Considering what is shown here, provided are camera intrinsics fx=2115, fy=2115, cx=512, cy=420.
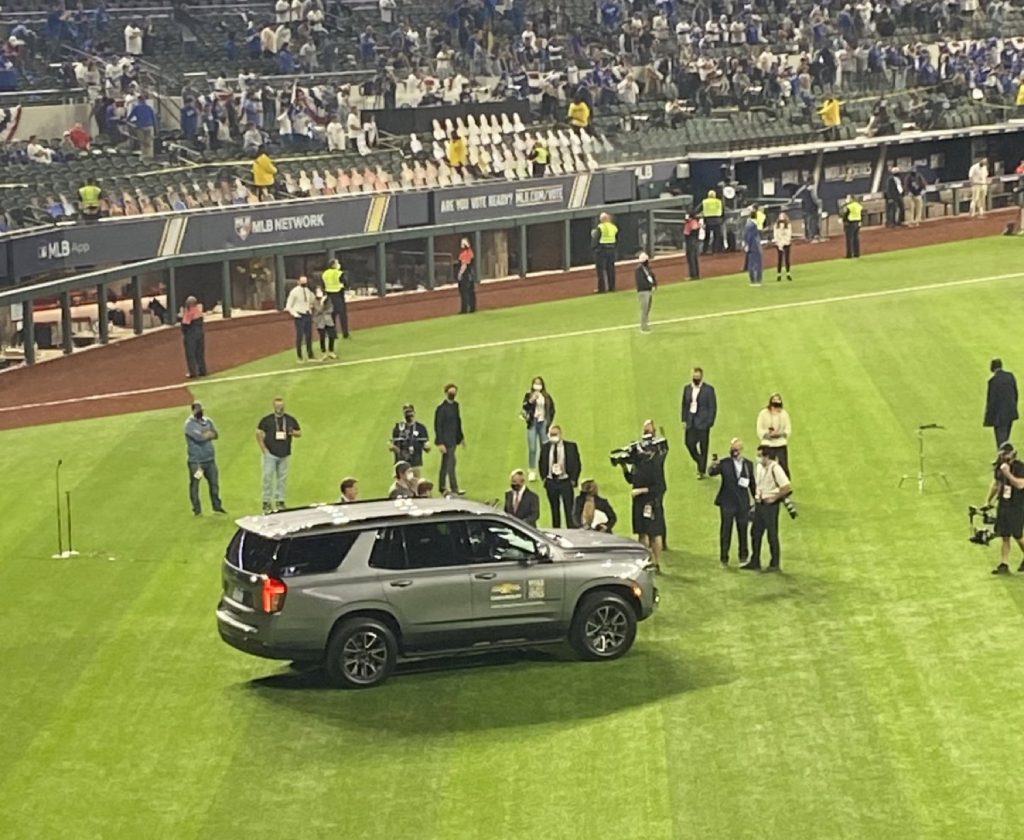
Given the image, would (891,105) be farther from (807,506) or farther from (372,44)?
(807,506)

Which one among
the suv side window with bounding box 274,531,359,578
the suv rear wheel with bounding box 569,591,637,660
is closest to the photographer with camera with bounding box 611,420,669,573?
the suv rear wheel with bounding box 569,591,637,660

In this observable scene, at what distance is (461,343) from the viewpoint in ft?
129

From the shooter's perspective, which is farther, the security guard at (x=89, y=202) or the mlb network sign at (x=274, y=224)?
the mlb network sign at (x=274, y=224)

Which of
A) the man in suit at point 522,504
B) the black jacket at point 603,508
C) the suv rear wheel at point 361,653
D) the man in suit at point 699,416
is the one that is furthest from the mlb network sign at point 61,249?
the suv rear wheel at point 361,653

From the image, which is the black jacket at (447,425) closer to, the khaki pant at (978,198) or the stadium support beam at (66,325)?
the stadium support beam at (66,325)

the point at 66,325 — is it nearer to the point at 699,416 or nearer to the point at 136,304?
the point at 136,304

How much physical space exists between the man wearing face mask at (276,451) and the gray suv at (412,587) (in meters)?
6.63

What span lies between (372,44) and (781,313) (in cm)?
1879

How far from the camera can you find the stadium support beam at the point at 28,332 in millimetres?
37969

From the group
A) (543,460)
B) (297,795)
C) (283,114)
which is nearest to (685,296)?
(283,114)

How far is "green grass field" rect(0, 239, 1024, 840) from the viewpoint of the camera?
1664 cm

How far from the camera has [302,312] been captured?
1485 inches

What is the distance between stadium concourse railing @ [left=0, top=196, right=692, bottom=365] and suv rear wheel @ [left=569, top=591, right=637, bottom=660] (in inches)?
772

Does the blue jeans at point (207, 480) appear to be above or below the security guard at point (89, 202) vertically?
below
